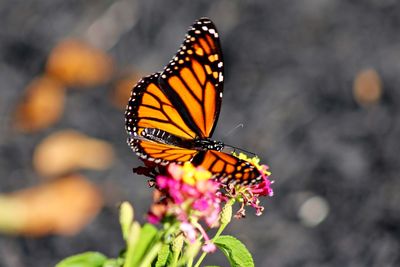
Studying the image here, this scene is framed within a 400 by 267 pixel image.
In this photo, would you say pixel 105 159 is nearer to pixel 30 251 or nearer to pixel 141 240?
pixel 30 251

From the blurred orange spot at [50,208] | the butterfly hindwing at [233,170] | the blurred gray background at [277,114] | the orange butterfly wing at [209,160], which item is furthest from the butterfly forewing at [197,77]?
the blurred orange spot at [50,208]

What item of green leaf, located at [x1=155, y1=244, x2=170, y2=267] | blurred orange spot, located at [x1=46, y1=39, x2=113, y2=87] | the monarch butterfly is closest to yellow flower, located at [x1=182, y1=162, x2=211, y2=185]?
green leaf, located at [x1=155, y1=244, x2=170, y2=267]

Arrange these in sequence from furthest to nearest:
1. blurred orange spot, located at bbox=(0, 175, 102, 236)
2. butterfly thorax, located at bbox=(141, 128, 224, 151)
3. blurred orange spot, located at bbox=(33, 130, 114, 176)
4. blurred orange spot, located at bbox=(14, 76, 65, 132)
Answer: blurred orange spot, located at bbox=(14, 76, 65, 132) → blurred orange spot, located at bbox=(33, 130, 114, 176) → blurred orange spot, located at bbox=(0, 175, 102, 236) → butterfly thorax, located at bbox=(141, 128, 224, 151)

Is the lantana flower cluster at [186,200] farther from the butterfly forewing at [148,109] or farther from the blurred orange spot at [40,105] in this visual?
the blurred orange spot at [40,105]

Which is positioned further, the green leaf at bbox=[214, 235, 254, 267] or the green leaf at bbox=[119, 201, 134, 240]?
the green leaf at bbox=[214, 235, 254, 267]

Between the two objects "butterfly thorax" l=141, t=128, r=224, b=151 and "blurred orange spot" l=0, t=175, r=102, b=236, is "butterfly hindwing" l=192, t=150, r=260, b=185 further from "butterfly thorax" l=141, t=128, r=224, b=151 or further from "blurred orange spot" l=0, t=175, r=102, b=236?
"blurred orange spot" l=0, t=175, r=102, b=236

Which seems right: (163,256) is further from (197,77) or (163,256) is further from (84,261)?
(197,77)
